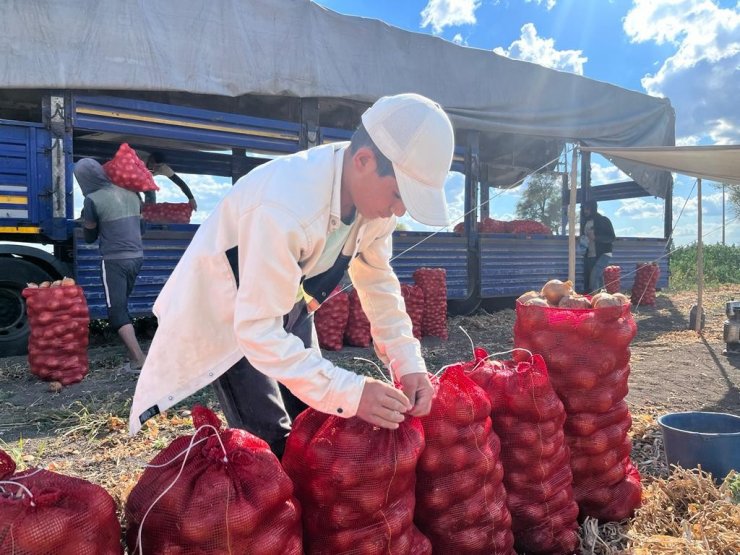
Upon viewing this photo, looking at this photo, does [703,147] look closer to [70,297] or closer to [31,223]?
[70,297]

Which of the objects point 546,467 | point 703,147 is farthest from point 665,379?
point 546,467

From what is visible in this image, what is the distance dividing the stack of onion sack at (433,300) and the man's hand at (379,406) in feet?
19.0

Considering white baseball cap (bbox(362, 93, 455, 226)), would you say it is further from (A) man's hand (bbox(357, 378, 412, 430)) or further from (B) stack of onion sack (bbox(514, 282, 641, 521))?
(B) stack of onion sack (bbox(514, 282, 641, 521))

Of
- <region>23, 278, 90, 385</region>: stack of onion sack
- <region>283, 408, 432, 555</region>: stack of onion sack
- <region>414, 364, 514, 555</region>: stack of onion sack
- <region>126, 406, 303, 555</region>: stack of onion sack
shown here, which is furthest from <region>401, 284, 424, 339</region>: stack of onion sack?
<region>126, 406, 303, 555</region>: stack of onion sack

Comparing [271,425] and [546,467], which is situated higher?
[271,425]

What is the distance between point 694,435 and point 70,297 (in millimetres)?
5070

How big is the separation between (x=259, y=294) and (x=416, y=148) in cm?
59

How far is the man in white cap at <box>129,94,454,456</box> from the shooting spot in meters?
1.46

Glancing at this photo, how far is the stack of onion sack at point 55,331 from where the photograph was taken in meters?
4.91

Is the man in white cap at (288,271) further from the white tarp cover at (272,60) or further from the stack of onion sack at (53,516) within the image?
the white tarp cover at (272,60)

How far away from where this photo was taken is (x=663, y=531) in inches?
82.8

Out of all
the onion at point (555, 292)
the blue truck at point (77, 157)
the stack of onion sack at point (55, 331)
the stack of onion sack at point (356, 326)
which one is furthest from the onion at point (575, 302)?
the stack of onion sack at point (55, 331)

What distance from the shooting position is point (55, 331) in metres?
4.92

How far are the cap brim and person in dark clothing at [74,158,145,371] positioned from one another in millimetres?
4334
